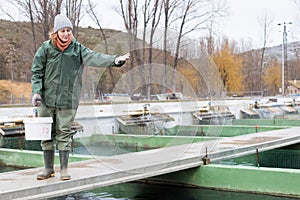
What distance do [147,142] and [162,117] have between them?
2.33 ft

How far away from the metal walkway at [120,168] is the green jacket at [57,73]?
93cm

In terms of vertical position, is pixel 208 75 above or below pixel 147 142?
above

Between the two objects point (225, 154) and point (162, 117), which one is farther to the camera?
point (162, 117)

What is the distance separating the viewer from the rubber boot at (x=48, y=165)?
491 centimetres

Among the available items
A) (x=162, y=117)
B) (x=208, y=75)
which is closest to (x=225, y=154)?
(x=208, y=75)

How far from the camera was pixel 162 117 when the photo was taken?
11.0 meters

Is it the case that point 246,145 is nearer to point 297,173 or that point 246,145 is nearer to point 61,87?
point 297,173

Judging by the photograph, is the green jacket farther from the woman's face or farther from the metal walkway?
the metal walkway

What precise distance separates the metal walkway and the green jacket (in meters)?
0.93

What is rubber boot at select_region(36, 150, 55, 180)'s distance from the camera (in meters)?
4.91

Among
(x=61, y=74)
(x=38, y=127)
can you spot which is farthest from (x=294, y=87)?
(x=38, y=127)

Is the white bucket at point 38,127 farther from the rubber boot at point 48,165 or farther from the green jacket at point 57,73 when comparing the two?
the rubber boot at point 48,165

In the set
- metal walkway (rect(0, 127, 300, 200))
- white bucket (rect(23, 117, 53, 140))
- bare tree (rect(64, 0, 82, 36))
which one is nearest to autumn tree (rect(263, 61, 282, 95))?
bare tree (rect(64, 0, 82, 36))

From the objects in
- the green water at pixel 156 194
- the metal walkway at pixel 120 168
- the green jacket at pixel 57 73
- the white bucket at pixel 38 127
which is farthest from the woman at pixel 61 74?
the green water at pixel 156 194
